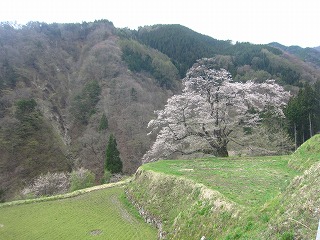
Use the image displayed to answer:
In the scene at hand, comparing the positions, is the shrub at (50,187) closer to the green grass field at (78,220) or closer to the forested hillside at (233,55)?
the green grass field at (78,220)

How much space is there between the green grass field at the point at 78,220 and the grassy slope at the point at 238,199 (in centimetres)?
124

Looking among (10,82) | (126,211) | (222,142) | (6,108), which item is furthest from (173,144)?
(10,82)

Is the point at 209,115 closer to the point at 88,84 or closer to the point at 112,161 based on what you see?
the point at 112,161

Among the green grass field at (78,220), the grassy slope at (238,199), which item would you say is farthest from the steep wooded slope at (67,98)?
the grassy slope at (238,199)

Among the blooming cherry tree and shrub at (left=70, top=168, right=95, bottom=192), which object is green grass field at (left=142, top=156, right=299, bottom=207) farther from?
shrub at (left=70, top=168, right=95, bottom=192)

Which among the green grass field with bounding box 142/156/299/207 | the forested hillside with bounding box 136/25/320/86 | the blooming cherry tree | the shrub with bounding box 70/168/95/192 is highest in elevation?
the forested hillside with bounding box 136/25/320/86

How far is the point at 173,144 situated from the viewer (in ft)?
76.0

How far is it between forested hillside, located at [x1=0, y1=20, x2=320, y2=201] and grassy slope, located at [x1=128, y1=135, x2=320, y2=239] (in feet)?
46.8

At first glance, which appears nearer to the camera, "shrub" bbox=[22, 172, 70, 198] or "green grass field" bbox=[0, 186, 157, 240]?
"green grass field" bbox=[0, 186, 157, 240]

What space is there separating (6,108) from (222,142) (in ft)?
156

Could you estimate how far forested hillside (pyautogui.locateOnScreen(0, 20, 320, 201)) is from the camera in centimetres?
4988

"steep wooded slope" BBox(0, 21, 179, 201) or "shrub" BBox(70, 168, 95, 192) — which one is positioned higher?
"steep wooded slope" BBox(0, 21, 179, 201)

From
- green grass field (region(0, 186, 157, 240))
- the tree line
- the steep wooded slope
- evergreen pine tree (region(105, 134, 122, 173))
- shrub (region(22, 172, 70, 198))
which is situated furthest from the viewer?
the steep wooded slope

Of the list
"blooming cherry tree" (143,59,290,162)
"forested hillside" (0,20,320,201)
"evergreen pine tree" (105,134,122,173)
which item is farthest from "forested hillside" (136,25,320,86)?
"blooming cherry tree" (143,59,290,162)
